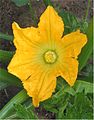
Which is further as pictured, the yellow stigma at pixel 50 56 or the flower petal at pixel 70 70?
the yellow stigma at pixel 50 56

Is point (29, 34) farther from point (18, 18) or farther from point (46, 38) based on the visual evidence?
point (18, 18)

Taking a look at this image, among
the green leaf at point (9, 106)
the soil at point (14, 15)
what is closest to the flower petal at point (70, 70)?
the green leaf at point (9, 106)

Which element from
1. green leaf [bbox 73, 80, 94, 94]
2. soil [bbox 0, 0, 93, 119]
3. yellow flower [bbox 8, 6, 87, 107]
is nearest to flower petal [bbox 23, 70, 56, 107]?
Result: yellow flower [bbox 8, 6, 87, 107]

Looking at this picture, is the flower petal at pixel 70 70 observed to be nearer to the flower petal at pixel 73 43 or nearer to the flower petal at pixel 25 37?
the flower petal at pixel 73 43

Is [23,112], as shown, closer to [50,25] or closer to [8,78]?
[8,78]

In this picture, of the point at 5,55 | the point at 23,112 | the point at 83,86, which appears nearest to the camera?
the point at 23,112

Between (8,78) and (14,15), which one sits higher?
(14,15)

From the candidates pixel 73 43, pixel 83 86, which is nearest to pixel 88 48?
pixel 73 43

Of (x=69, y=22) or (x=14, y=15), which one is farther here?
(x=14, y=15)
